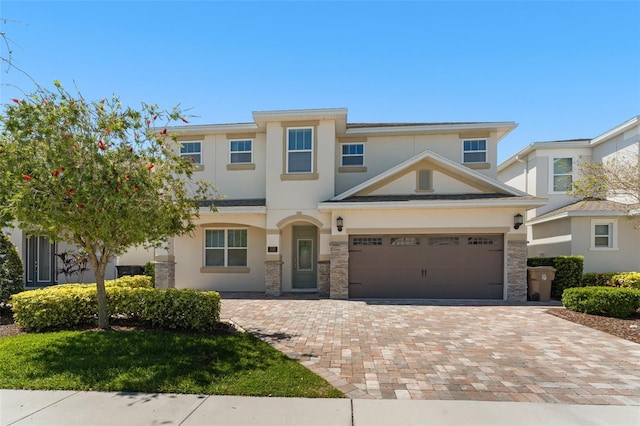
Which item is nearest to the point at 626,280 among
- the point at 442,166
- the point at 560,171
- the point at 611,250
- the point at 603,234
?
the point at 611,250

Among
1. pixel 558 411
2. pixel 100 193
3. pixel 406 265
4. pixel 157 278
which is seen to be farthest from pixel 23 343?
pixel 406 265

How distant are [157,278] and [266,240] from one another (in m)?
4.86

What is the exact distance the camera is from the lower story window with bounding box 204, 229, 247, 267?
49.1ft

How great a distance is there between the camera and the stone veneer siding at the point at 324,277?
13133 millimetres

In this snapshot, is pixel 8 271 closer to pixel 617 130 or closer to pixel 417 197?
pixel 417 197

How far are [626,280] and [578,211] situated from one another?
3.14m

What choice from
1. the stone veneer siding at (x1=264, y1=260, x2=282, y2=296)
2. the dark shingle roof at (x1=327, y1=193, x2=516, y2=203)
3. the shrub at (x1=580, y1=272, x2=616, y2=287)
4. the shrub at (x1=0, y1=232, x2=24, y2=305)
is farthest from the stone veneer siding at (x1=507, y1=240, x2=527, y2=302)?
the shrub at (x1=0, y1=232, x2=24, y2=305)

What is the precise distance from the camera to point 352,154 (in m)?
15.2

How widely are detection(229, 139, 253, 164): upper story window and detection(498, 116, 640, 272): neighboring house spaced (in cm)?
1268

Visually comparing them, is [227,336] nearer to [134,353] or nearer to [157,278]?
[134,353]

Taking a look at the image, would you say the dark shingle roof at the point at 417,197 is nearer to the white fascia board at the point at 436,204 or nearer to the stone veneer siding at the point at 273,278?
the white fascia board at the point at 436,204

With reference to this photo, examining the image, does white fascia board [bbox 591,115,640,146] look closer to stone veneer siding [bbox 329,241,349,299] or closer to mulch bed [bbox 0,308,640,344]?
mulch bed [bbox 0,308,640,344]

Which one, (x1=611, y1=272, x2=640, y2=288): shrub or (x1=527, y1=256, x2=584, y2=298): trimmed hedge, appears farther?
(x1=527, y1=256, x2=584, y2=298): trimmed hedge

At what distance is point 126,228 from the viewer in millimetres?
6715
